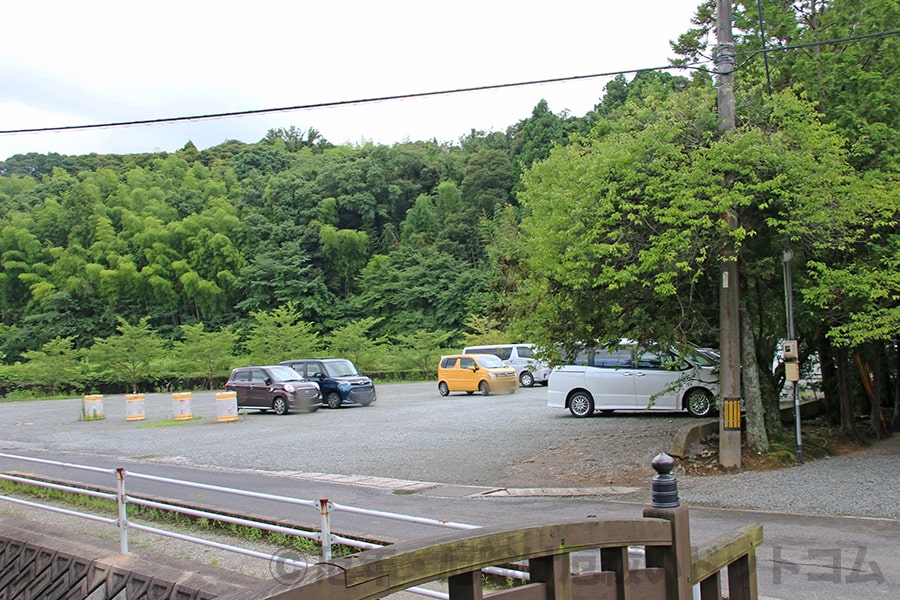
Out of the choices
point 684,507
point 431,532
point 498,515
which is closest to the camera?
point 684,507

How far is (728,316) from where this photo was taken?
38.3 ft

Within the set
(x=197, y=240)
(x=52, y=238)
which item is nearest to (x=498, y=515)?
(x=197, y=240)

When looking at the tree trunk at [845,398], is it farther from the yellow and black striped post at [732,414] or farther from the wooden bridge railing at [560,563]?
the wooden bridge railing at [560,563]

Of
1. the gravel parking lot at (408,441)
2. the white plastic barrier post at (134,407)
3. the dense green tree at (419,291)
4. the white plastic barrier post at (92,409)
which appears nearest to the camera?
the gravel parking lot at (408,441)

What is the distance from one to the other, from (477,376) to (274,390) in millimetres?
A: 8322

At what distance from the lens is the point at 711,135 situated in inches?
460

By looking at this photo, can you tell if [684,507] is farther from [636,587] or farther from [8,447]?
[8,447]

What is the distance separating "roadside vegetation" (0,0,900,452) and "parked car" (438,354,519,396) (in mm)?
1630

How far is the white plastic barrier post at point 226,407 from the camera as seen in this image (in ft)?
73.8

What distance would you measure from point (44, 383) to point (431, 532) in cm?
3841

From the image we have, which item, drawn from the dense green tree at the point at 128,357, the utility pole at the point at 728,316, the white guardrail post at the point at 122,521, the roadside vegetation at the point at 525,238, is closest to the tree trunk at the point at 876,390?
the roadside vegetation at the point at 525,238

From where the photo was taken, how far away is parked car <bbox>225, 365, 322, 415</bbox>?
79.8ft

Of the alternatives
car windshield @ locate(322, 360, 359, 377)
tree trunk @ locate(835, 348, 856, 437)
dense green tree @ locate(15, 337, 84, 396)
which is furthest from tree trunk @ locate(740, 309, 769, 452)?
dense green tree @ locate(15, 337, 84, 396)

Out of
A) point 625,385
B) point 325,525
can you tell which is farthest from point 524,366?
point 325,525
